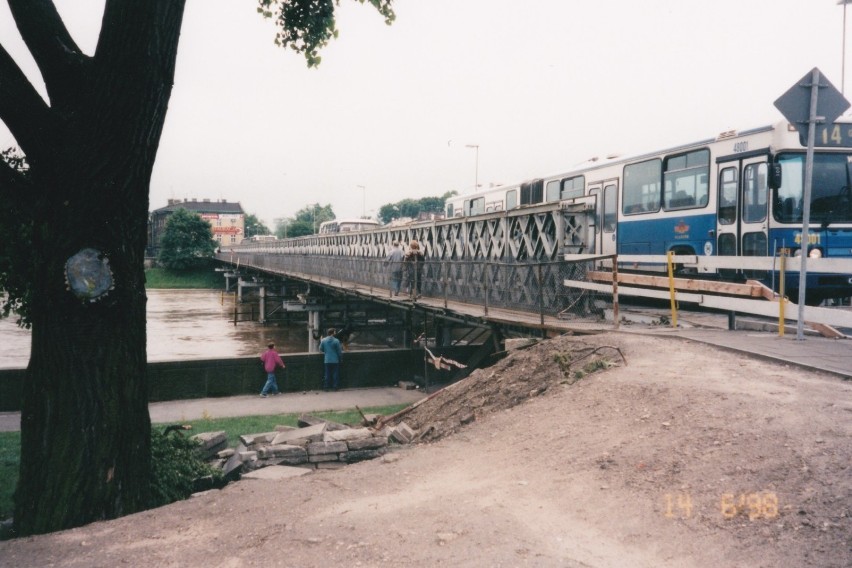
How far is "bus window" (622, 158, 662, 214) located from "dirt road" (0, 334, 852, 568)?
830 centimetres

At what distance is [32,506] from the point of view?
18.7 ft

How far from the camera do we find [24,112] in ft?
19.4

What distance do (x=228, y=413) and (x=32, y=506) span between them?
10434 millimetres

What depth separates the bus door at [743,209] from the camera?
A: 1223cm

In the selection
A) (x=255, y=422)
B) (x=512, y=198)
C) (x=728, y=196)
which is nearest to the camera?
(x=728, y=196)

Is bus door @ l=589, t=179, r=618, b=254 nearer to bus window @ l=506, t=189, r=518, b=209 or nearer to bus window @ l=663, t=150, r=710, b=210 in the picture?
bus window @ l=663, t=150, r=710, b=210

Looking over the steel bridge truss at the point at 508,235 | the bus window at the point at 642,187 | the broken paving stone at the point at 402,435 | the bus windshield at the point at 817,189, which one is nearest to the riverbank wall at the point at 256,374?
the steel bridge truss at the point at 508,235

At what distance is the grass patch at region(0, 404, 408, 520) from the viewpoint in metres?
9.19

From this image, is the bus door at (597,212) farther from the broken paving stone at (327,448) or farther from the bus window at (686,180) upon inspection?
the broken paving stone at (327,448)

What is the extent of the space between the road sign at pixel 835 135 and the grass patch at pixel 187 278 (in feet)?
238

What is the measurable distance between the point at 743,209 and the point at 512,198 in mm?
9698

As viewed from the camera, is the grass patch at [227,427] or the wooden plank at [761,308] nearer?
the wooden plank at [761,308]

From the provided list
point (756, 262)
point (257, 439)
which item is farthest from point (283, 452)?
point (756, 262)

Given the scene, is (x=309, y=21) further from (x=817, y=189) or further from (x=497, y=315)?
(x=817, y=189)
